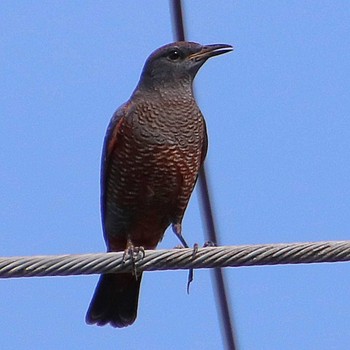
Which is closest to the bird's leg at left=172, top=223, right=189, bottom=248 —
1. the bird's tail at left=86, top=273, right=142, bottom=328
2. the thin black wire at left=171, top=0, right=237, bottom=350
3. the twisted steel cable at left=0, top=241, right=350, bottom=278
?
the thin black wire at left=171, top=0, right=237, bottom=350

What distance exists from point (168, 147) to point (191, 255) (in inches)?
53.0

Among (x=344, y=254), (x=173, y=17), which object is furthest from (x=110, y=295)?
(x=344, y=254)

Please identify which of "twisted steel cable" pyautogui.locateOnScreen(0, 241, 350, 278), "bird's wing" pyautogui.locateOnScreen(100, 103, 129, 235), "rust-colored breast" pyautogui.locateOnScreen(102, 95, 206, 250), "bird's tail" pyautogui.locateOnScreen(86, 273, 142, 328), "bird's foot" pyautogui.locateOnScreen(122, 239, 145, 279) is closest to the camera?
"twisted steel cable" pyautogui.locateOnScreen(0, 241, 350, 278)

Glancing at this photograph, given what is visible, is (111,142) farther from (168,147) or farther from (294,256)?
(294,256)

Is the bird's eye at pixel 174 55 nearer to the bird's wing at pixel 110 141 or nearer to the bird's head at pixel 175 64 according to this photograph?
the bird's head at pixel 175 64

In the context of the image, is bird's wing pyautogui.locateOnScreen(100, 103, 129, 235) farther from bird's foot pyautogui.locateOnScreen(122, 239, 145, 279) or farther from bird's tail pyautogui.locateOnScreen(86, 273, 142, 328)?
bird's foot pyautogui.locateOnScreen(122, 239, 145, 279)

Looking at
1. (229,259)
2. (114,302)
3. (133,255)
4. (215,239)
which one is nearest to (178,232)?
(215,239)

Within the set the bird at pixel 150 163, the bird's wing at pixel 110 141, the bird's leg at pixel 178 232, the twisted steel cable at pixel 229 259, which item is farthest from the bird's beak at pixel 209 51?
the twisted steel cable at pixel 229 259

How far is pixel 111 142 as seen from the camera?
18.5 ft

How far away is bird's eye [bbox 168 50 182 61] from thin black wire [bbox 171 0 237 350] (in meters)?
0.08

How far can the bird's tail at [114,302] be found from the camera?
5.77 m

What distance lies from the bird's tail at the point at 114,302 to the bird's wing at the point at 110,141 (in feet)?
1.41

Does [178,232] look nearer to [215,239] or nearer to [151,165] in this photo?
[215,239]

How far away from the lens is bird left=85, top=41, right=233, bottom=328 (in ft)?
18.2
